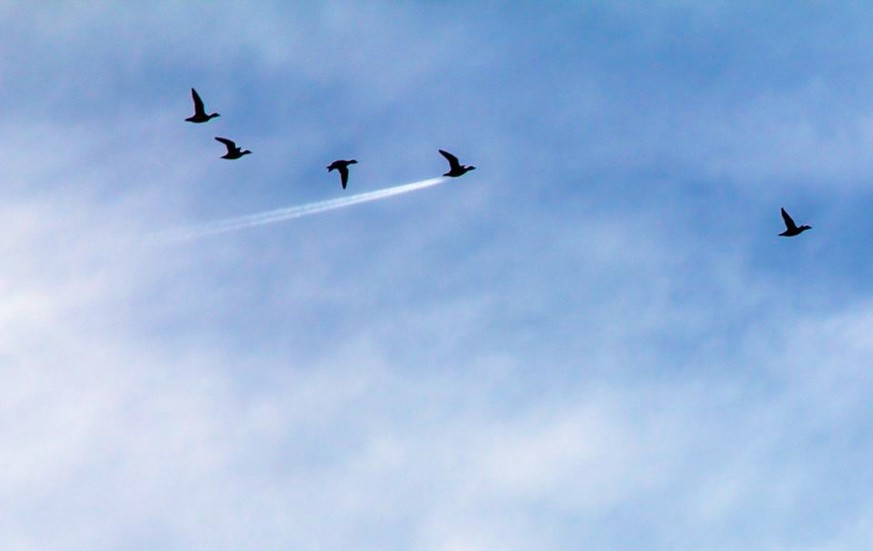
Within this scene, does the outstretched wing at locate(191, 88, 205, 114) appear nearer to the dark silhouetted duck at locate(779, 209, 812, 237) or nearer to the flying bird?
the flying bird

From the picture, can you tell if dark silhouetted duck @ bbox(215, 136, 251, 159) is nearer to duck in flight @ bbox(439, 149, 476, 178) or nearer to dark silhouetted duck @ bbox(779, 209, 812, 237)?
duck in flight @ bbox(439, 149, 476, 178)

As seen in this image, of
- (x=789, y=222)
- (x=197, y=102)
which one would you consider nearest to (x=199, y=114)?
(x=197, y=102)

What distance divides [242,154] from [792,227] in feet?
222

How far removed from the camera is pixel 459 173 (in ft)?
434

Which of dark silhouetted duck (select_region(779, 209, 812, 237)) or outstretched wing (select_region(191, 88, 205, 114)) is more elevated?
outstretched wing (select_region(191, 88, 205, 114))

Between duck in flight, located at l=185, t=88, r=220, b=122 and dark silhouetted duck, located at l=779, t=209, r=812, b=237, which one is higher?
duck in flight, located at l=185, t=88, r=220, b=122

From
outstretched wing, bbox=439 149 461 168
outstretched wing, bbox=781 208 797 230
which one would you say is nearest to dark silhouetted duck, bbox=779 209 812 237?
outstretched wing, bbox=781 208 797 230

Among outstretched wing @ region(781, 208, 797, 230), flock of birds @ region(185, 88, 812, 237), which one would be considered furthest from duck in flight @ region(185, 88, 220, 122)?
outstretched wing @ region(781, 208, 797, 230)

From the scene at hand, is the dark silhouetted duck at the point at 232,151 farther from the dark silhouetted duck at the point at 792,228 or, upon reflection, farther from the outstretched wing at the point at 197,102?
the dark silhouetted duck at the point at 792,228

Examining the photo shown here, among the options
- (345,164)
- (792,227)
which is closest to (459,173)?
(345,164)

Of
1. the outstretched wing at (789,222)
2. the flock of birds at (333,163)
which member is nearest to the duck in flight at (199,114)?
the flock of birds at (333,163)

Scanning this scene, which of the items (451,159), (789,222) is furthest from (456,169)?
(789,222)

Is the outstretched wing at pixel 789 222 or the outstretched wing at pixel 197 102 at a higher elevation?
the outstretched wing at pixel 197 102

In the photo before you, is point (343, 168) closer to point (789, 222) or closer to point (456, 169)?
point (456, 169)
